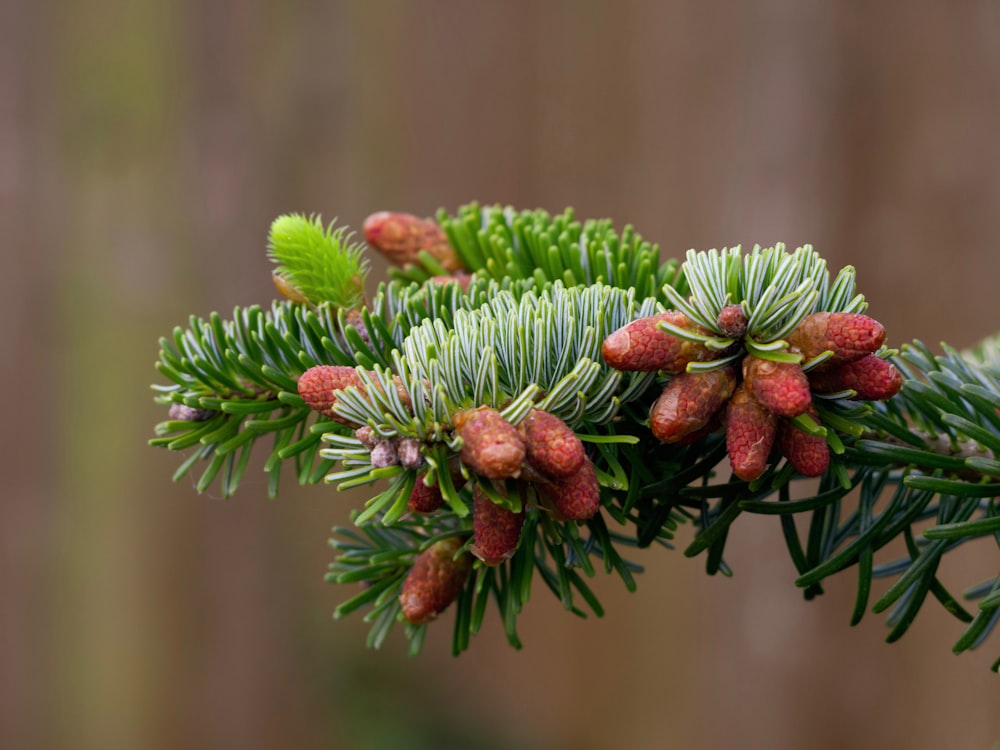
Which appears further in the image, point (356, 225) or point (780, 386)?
point (356, 225)

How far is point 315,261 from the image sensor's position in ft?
0.99

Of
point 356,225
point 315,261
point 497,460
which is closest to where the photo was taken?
point 497,460

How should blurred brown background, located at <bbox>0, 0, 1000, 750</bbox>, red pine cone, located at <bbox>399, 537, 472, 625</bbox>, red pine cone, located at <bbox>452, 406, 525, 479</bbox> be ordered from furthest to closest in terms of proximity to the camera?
blurred brown background, located at <bbox>0, 0, 1000, 750</bbox>
red pine cone, located at <bbox>399, 537, 472, 625</bbox>
red pine cone, located at <bbox>452, 406, 525, 479</bbox>

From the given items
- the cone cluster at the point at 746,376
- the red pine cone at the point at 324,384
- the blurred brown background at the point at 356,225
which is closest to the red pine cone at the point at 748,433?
the cone cluster at the point at 746,376

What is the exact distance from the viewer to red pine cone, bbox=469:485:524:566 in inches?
9.2

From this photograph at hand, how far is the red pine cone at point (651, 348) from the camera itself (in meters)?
0.23

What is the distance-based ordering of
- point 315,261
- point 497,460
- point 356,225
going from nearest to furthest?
point 497,460 → point 315,261 → point 356,225

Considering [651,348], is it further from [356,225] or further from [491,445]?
[356,225]

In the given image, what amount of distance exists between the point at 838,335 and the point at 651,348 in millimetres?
49

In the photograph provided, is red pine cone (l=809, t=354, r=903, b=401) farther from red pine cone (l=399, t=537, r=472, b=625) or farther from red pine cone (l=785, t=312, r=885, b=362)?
red pine cone (l=399, t=537, r=472, b=625)

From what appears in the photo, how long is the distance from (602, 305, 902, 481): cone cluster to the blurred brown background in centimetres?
84

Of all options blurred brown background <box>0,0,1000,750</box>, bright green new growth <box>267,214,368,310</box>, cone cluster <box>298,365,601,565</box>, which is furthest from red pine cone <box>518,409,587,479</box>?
blurred brown background <box>0,0,1000,750</box>

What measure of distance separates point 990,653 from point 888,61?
0.70 m

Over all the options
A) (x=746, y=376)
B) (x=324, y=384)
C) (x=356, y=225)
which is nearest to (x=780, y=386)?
(x=746, y=376)
